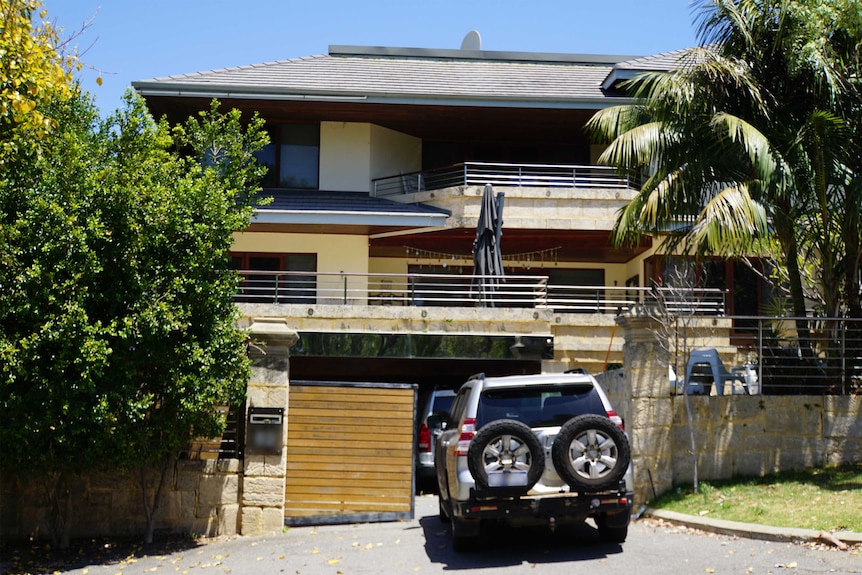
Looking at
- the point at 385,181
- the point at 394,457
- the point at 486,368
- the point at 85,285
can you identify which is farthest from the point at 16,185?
the point at 385,181

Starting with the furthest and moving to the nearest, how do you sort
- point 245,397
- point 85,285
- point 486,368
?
point 486,368, point 245,397, point 85,285

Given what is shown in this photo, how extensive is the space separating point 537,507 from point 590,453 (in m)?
0.76

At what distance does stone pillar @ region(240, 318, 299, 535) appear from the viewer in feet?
38.7

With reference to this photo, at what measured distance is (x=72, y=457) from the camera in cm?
1102

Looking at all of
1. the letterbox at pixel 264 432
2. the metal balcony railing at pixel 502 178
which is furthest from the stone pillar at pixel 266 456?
the metal balcony railing at pixel 502 178

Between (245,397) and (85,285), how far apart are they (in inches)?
95.1

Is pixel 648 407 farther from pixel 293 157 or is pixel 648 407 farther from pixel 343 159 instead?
pixel 293 157

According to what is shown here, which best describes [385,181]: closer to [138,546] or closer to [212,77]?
[212,77]

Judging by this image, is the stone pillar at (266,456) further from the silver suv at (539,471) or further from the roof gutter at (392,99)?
the roof gutter at (392,99)

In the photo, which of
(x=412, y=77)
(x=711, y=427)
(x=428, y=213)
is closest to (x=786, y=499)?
(x=711, y=427)

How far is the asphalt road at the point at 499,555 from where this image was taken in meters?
8.96

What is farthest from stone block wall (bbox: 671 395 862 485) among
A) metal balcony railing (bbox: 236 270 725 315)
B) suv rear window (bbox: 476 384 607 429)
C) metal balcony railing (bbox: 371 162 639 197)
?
metal balcony railing (bbox: 371 162 639 197)

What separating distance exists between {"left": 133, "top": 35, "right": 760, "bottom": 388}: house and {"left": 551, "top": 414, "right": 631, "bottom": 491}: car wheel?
988 cm

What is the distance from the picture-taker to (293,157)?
24.8 metres
